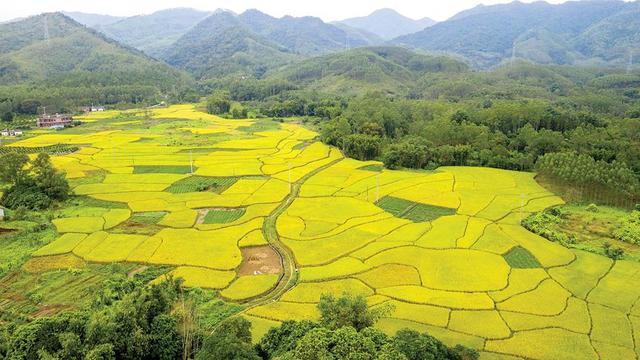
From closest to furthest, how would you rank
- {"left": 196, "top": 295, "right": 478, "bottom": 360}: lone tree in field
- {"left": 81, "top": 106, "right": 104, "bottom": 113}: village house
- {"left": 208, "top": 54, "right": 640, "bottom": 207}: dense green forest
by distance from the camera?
{"left": 196, "top": 295, "right": 478, "bottom": 360}: lone tree in field, {"left": 208, "top": 54, "right": 640, "bottom": 207}: dense green forest, {"left": 81, "top": 106, "right": 104, "bottom": 113}: village house

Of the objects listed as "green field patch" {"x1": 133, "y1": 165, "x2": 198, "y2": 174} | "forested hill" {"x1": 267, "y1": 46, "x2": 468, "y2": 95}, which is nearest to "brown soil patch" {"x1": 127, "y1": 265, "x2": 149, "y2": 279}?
"green field patch" {"x1": 133, "y1": 165, "x2": 198, "y2": 174}

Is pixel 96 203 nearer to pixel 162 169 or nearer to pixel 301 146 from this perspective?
pixel 162 169

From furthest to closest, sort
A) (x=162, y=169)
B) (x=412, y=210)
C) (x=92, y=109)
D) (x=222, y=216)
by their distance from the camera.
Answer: (x=92, y=109) < (x=162, y=169) < (x=412, y=210) < (x=222, y=216)

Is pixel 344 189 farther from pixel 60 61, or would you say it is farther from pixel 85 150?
pixel 60 61

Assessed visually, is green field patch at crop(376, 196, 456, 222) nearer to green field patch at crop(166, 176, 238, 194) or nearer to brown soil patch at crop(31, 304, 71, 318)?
green field patch at crop(166, 176, 238, 194)

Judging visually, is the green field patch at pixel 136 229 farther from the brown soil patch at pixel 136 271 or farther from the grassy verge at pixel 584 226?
the grassy verge at pixel 584 226

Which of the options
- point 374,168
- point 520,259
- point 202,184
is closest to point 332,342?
point 520,259

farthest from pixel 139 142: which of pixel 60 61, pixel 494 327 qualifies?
pixel 60 61
